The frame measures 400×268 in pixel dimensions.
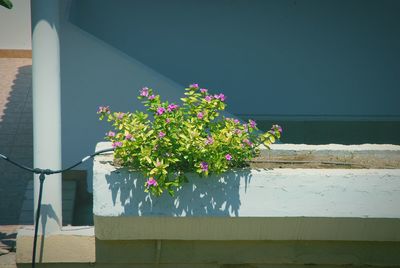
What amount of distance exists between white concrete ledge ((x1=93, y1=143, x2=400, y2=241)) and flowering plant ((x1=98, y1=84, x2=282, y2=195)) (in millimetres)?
130

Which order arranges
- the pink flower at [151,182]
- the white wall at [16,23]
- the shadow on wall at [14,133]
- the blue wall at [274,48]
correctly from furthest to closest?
1. the white wall at [16,23]
2. the blue wall at [274,48]
3. the shadow on wall at [14,133]
4. the pink flower at [151,182]

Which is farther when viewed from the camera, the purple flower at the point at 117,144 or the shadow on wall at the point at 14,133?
the shadow on wall at the point at 14,133

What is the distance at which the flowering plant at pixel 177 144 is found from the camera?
525 cm

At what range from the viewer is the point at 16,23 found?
13.6 metres

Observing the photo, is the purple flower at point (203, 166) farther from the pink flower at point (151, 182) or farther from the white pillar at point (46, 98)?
the white pillar at point (46, 98)

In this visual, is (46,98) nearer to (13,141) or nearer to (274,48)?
(13,141)

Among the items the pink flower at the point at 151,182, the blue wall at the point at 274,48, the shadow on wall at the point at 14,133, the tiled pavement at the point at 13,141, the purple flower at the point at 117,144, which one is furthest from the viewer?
the blue wall at the point at 274,48

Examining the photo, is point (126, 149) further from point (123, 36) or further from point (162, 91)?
point (123, 36)

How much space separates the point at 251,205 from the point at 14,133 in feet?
17.5

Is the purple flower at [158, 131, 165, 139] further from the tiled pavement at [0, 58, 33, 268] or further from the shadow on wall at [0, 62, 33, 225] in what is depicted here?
the shadow on wall at [0, 62, 33, 225]

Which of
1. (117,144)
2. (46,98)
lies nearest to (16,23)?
(46,98)

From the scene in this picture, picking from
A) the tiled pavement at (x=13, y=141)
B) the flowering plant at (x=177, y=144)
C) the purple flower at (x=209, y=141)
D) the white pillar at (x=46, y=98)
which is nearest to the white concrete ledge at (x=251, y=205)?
the flowering plant at (x=177, y=144)

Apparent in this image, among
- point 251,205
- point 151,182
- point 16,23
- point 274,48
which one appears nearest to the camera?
point 151,182

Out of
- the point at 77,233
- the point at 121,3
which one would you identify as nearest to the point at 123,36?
the point at 121,3
